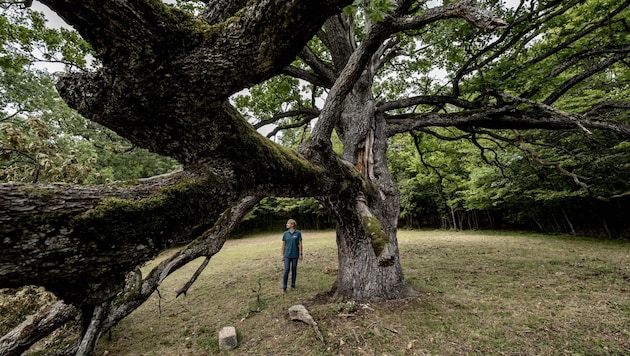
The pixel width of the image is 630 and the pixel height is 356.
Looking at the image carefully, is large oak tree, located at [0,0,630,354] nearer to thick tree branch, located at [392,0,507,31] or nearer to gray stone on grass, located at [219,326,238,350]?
thick tree branch, located at [392,0,507,31]

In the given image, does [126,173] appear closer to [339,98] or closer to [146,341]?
[146,341]

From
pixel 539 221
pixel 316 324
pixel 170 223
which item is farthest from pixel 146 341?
pixel 539 221

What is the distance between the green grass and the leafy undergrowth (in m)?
0.02

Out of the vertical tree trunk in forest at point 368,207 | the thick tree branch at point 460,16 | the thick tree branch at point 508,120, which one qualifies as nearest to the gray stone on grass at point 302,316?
the vertical tree trunk in forest at point 368,207

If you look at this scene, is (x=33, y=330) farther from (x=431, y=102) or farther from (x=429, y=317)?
(x=431, y=102)

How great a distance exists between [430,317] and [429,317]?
0.02m

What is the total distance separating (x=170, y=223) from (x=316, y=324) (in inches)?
126

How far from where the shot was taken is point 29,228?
1308 mm

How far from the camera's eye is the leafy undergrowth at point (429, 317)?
11.8 ft

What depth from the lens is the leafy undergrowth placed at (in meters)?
3.60

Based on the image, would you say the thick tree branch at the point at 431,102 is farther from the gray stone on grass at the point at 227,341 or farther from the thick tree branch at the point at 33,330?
the thick tree branch at the point at 33,330

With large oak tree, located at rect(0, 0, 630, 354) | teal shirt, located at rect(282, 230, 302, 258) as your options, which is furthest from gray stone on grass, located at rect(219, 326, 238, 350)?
teal shirt, located at rect(282, 230, 302, 258)

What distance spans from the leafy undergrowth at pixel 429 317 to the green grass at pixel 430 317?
0.7 inches

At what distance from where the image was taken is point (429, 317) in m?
4.36
